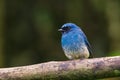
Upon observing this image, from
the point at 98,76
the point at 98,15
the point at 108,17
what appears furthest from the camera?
the point at 98,15

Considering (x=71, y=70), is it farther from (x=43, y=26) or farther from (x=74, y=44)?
(x=43, y=26)

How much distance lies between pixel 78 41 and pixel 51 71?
1362 millimetres

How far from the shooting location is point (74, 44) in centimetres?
747

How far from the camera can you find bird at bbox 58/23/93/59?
291 inches

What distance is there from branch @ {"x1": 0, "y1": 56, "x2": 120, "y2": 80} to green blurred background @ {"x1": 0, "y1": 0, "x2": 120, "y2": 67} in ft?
17.1

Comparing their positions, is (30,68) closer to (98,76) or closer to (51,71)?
(51,71)

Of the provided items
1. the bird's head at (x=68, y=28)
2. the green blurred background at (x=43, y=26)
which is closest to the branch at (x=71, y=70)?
the bird's head at (x=68, y=28)

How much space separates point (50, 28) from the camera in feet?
40.0

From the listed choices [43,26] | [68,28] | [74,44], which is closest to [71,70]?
[74,44]

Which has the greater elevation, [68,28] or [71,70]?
[68,28]

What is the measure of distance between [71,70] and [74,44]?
49.9 inches

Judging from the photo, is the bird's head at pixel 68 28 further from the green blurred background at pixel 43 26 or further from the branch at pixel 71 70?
the green blurred background at pixel 43 26

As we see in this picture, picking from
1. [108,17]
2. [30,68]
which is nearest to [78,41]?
[30,68]

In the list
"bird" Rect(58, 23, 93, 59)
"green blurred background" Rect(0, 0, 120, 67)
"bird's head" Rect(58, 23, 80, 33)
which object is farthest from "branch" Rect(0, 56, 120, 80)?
"green blurred background" Rect(0, 0, 120, 67)
